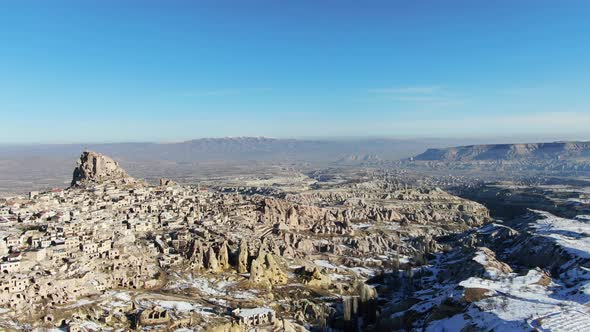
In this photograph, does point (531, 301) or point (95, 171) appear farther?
point (95, 171)

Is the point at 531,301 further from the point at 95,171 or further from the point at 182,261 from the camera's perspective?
the point at 95,171

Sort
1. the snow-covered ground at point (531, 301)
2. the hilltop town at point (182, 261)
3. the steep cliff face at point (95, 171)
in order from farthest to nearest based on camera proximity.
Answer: the steep cliff face at point (95, 171) → the hilltop town at point (182, 261) → the snow-covered ground at point (531, 301)

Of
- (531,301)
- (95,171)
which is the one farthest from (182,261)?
(95,171)

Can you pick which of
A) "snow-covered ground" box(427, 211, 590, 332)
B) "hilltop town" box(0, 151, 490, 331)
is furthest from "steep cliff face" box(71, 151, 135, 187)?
"snow-covered ground" box(427, 211, 590, 332)

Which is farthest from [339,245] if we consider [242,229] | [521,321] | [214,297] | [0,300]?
[0,300]

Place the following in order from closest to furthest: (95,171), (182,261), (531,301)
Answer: (531,301) < (182,261) < (95,171)

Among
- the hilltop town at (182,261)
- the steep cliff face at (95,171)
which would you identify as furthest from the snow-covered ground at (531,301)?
the steep cliff face at (95,171)

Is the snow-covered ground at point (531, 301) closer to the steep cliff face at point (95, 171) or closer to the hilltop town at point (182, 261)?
the hilltop town at point (182, 261)

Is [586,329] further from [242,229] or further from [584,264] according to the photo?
[242,229]
